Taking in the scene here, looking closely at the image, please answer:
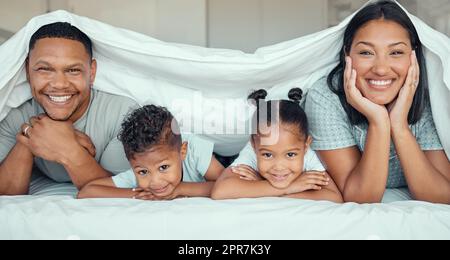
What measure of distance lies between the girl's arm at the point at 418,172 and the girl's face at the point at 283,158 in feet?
0.80

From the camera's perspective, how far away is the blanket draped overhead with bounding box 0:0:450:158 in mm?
1449

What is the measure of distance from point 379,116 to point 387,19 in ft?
0.84

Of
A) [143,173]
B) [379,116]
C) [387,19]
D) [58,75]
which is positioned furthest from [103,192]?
[387,19]

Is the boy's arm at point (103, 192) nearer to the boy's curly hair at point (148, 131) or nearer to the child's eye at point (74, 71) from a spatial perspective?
the boy's curly hair at point (148, 131)

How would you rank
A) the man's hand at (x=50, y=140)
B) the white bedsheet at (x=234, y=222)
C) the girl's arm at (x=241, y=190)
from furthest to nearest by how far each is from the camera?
the man's hand at (x=50, y=140) → the girl's arm at (x=241, y=190) → the white bedsheet at (x=234, y=222)

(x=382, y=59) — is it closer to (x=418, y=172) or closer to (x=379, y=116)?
(x=379, y=116)

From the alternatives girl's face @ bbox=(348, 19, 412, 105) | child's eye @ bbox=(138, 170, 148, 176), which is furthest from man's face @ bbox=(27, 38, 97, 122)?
girl's face @ bbox=(348, 19, 412, 105)

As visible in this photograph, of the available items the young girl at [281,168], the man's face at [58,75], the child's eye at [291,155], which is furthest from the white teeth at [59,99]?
the child's eye at [291,155]

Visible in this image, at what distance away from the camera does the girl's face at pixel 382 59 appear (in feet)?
4.39

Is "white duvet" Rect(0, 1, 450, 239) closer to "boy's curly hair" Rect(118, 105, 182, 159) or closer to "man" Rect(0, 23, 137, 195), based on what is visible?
"man" Rect(0, 23, 137, 195)

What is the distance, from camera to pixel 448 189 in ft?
4.31

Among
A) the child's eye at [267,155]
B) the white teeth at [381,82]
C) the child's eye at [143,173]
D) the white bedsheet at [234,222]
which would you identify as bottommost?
the white bedsheet at [234,222]

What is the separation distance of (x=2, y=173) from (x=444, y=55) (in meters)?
1.20

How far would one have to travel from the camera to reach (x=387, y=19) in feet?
4.48
